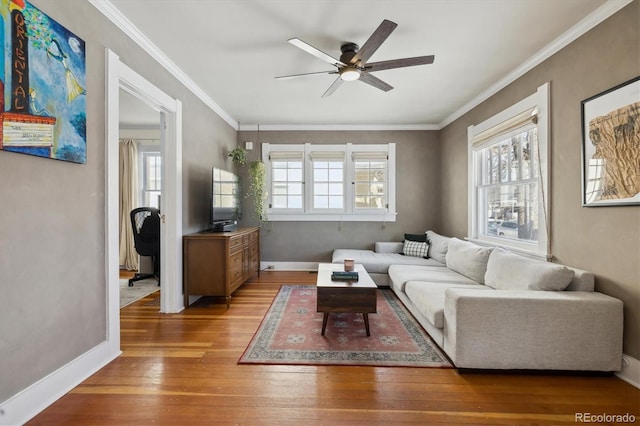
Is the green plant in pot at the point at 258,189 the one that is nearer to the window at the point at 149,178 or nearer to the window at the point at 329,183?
the window at the point at 329,183

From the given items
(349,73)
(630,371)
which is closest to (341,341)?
(630,371)

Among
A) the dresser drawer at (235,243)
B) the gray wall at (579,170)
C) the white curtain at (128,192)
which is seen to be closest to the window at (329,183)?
the dresser drawer at (235,243)

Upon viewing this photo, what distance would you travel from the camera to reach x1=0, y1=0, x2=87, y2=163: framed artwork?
146 cm

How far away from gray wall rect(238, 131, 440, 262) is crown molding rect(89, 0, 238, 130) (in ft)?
5.89

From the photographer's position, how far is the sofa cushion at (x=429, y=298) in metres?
2.28

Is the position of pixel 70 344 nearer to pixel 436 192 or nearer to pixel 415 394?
pixel 415 394

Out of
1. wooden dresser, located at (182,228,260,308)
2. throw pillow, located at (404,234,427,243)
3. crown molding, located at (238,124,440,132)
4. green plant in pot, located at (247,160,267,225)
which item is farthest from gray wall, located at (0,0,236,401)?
throw pillow, located at (404,234,427,243)

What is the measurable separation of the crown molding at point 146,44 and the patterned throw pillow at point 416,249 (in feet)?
12.3

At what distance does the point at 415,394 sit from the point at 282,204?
388 cm

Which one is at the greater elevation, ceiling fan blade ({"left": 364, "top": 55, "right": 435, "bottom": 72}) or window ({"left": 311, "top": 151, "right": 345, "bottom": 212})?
ceiling fan blade ({"left": 364, "top": 55, "right": 435, "bottom": 72})

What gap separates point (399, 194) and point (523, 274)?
2883mm

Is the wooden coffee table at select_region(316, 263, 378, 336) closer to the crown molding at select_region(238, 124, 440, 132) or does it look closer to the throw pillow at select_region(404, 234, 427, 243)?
the throw pillow at select_region(404, 234, 427, 243)

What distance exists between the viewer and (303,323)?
9.39 feet

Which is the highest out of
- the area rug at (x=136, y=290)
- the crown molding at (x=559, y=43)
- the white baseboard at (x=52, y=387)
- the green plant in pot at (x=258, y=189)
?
the crown molding at (x=559, y=43)
